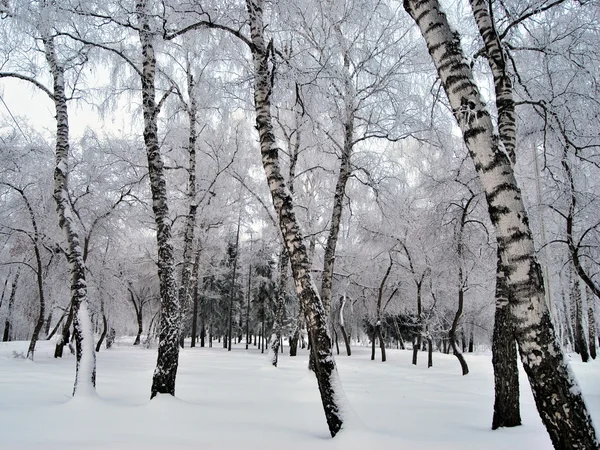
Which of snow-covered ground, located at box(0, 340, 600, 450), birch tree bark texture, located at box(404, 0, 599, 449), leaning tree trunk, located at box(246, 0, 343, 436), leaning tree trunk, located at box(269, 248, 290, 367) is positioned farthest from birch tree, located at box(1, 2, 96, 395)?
leaning tree trunk, located at box(269, 248, 290, 367)

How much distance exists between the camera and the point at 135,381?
26.1 ft

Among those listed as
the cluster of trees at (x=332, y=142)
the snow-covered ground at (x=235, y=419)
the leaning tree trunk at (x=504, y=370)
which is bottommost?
the snow-covered ground at (x=235, y=419)

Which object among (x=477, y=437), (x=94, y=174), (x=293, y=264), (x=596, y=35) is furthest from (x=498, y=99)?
(x=94, y=174)

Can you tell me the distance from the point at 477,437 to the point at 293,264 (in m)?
2.81

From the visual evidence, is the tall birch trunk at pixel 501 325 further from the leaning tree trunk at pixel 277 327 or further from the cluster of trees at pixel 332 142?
the leaning tree trunk at pixel 277 327

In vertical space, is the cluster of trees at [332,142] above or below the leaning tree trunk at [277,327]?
above

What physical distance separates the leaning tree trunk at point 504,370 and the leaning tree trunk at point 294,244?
7.38ft

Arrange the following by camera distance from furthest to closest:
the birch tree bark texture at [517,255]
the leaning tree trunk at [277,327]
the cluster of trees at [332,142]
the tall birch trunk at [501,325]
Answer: the leaning tree trunk at [277,327]
the tall birch trunk at [501,325]
the cluster of trees at [332,142]
the birch tree bark texture at [517,255]

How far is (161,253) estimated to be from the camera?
5887mm

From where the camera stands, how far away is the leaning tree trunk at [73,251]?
5531 millimetres

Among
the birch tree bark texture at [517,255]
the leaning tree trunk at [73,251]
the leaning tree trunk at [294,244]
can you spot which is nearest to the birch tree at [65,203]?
the leaning tree trunk at [73,251]

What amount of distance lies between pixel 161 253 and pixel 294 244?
2.55 m

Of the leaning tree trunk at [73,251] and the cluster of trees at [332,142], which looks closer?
the cluster of trees at [332,142]

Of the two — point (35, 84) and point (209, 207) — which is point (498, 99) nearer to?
point (35, 84)
